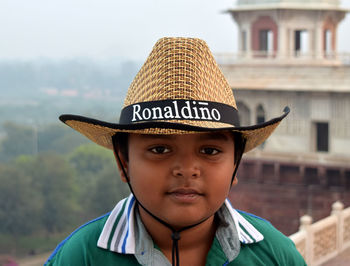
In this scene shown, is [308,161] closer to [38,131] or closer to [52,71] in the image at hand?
[38,131]

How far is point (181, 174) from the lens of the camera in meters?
2.08

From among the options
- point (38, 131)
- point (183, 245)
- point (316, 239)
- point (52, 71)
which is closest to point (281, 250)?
point (183, 245)

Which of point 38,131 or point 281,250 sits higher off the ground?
point 281,250

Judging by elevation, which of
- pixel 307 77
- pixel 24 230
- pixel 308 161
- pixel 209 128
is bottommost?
pixel 24 230

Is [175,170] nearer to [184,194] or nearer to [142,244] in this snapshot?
[184,194]

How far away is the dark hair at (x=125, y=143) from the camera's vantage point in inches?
89.4

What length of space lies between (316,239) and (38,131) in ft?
256

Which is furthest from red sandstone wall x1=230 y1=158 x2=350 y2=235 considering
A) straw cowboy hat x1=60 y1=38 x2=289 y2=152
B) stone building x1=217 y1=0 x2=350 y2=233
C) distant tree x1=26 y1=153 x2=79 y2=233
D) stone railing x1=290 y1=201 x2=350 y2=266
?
distant tree x1=26 y1=153 x2=79 y2=233

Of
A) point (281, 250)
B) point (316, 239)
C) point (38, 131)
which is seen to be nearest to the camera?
point (281, 250)

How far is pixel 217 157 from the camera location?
2.16 m

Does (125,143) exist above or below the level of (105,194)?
above

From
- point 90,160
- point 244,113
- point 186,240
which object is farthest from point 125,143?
point 90,160

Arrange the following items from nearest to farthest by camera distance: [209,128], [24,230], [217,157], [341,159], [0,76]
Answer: [209,128] < [217,157] < [341,159] < [24,230] < [0,76]

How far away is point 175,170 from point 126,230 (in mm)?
338
